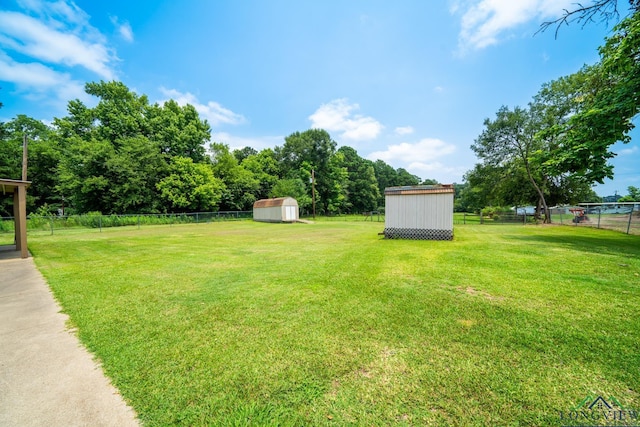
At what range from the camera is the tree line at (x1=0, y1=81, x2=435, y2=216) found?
24.5m

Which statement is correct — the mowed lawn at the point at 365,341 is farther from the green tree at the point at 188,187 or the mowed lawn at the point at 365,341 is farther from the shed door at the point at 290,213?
the green tree at the point at 188,187

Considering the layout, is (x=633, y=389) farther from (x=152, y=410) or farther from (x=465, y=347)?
(x=152, y=410)

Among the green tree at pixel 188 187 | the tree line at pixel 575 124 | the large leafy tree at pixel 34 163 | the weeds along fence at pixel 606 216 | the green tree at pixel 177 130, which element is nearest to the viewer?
the tree line at pixel 575 124

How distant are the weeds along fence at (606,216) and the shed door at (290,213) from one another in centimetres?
2198

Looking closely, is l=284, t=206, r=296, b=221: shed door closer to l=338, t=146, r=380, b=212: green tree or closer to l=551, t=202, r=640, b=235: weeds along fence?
l=551, t=202, r=640, b=235: weeds along fence

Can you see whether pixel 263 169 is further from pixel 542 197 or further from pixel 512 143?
pixel 542 197

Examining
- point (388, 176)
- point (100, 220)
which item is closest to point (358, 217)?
point (100, 220)

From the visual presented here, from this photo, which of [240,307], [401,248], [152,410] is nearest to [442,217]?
[401,248]

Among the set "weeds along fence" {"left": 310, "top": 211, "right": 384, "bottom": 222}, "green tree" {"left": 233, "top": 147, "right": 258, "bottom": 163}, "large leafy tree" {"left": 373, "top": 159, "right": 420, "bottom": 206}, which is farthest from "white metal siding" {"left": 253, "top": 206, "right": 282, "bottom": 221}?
"large leafy tree" {"left": 373, "top": 159, "right": 420, "bottom": 206}

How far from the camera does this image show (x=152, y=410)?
1740 mm

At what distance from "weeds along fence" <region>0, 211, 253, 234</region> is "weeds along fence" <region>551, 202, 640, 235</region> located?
30.0 m

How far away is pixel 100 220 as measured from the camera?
18.1m

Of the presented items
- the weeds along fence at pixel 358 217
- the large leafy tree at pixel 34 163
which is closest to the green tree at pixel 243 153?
the weeds along fence at pixel 358 217

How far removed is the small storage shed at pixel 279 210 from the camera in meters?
24.7
